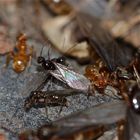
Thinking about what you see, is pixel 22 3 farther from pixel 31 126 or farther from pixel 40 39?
pixel 31 126

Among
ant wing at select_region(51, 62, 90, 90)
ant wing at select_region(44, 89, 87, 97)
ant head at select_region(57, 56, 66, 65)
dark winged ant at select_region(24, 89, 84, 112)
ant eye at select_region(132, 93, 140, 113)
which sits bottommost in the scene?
dark winged ant at select_region(24, 89, 84, 112)

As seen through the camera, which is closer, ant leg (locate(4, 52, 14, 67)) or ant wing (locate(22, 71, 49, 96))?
ant wing (locate(22, 71, 49, 96))

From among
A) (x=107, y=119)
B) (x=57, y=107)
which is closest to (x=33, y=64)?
(x=57, y=107)

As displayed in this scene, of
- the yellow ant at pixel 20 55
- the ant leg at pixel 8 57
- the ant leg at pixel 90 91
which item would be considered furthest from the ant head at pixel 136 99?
the ant leg at pixel 8 57

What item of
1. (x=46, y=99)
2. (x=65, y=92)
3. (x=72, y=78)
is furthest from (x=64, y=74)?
(x=46, y=99)

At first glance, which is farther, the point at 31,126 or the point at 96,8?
the point at 96,8

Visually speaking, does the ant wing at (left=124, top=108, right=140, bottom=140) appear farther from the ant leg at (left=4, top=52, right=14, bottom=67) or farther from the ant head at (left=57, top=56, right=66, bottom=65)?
the ant leg at (left=4, top=52, right=14, bottom=67)

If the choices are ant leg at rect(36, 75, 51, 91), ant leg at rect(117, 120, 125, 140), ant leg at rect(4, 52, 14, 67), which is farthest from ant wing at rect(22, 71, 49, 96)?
ant leg at rect(117, 120, 125, 140)

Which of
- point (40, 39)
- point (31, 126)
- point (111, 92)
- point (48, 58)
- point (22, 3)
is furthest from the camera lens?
point (22, 3)
